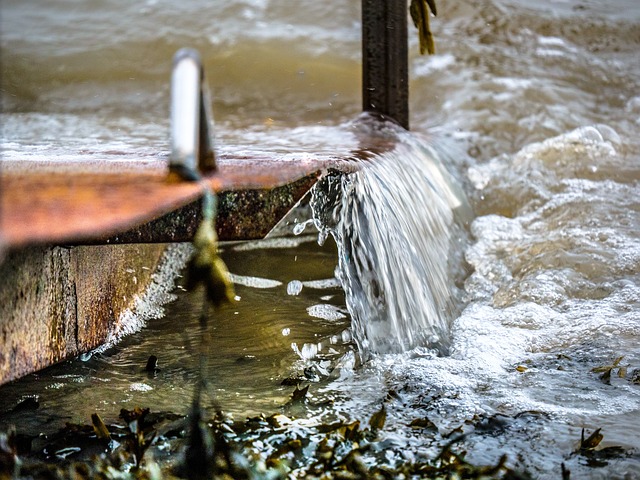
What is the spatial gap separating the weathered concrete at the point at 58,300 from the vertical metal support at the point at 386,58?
7.46 feet

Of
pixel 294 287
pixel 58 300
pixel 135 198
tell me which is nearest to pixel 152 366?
pixel 58 300

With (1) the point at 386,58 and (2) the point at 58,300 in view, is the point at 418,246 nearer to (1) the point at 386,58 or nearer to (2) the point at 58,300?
(1) the point at 386,58

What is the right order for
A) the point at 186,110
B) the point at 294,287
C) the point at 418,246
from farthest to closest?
the point at 294,287 → the point at 418,246 → the point at 186,110

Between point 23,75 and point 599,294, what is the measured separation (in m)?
7.85

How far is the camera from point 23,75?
9477 mm

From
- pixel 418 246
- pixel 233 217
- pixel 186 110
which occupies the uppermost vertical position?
pixel 186 110

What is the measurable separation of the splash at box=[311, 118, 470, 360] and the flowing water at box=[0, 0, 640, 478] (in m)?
0.01

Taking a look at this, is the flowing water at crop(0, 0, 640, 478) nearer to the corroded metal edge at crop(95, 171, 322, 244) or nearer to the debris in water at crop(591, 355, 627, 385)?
the debris in water at crop(591, 355, 627, 385)

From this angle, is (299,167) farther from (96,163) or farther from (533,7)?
(533,7)

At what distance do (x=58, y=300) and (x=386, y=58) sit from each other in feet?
9.87

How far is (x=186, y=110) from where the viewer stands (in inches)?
74.7

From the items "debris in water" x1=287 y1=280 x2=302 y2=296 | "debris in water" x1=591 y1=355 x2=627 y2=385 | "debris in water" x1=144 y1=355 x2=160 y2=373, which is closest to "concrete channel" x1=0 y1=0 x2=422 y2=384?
"debris in water" x1=144 y1=355 x2=160 y2=373

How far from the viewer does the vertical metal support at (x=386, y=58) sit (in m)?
5.11

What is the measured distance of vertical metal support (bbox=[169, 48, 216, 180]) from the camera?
1889 mm
